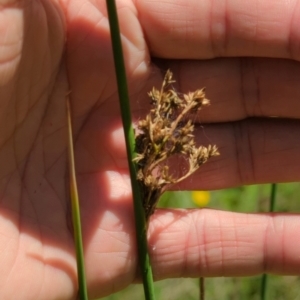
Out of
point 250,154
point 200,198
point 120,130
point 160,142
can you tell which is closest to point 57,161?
point 120,130

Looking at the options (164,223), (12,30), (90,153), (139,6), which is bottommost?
(164,223)

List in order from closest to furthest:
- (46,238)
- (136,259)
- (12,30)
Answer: (12,30) → (46,238) → (136,259)

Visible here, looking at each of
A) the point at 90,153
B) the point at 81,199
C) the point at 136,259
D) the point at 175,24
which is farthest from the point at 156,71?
the point at 136,259

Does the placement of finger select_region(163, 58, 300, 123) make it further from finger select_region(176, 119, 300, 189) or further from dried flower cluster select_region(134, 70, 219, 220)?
dried flower cluster select_region(134, 70, 219, 220)

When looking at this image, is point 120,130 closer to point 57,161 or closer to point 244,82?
point 57,161

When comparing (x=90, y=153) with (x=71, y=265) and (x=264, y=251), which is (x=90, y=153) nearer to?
(x=71, y=265)

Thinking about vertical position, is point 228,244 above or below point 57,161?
below

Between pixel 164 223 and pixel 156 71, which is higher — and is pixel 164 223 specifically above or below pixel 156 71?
below
